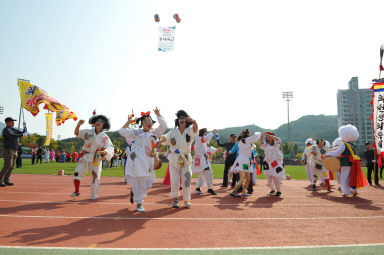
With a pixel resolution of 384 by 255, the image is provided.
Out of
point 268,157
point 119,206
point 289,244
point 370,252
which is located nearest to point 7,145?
point 119,206

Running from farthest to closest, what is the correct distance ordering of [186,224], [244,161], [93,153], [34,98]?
[34,98] → [244,161] → [93,153] → [186,224]

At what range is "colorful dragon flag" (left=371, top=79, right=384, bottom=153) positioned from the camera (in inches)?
392

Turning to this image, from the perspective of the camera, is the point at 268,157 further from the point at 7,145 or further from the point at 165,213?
the point at 7,145

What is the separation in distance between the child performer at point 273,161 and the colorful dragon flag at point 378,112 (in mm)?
4155

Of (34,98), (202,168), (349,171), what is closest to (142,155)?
(202,168)

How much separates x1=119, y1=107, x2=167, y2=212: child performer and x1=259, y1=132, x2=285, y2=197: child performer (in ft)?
13.1

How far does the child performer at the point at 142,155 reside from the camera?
6.06 meters

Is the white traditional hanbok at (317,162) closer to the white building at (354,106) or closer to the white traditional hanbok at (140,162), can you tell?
the white traditional hanbok at (140,162)

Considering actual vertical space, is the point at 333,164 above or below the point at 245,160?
below

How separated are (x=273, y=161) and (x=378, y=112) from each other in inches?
195

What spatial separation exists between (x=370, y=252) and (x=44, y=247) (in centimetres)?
417

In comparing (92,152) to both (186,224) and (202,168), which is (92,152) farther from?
(186,224)

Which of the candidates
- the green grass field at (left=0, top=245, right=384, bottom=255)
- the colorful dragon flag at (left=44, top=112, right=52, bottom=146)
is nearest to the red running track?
the green grass field at (left=0, top=245, right=384, bottom=255)

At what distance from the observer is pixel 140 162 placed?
607cm
